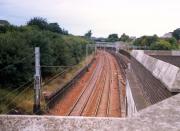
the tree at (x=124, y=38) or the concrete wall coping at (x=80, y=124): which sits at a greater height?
the concrete wall coping at (x=80, y=124)

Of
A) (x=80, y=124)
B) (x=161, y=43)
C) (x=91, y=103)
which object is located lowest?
(x=91, y=103)

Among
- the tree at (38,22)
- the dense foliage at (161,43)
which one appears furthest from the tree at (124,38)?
the tree at (38,22)

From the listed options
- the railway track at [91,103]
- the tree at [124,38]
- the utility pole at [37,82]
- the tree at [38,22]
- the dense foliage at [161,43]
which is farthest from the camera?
the tree at [124,38]

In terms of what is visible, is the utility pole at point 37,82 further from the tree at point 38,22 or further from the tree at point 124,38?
the tree at point 124,38

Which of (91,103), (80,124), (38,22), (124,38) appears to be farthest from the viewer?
(124,38)

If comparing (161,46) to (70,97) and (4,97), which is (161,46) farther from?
(4,97)

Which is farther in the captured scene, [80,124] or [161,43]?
[161,43]

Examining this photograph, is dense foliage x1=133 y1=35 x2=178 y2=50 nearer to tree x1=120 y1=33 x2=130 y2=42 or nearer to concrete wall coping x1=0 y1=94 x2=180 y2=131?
concrete wall coping x1=0 y1=94 x2=180 y2=131

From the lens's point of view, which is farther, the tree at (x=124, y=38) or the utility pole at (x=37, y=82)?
the tree at (x=124, y=38)

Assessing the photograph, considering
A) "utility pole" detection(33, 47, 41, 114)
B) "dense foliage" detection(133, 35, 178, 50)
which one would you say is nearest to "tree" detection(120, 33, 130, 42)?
"dense foliage" detection(133, 35, 178, 50)

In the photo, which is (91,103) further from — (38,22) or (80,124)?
(38,22)

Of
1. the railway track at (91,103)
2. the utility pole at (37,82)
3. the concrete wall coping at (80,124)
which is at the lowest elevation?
the railway track at (91,103)

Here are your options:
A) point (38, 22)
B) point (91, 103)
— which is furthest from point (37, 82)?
point (38, 22)

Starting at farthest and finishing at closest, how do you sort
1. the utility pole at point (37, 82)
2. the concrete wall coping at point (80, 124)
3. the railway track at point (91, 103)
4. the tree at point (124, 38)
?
the tree at point (124, 38) < the railway track at point (91, 103) < the utility pole at point (37, 82) < the concrete wall coping at point (80, 124)
